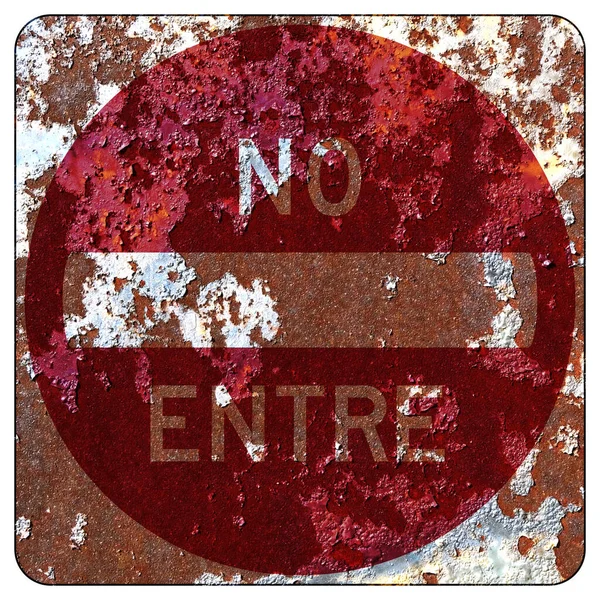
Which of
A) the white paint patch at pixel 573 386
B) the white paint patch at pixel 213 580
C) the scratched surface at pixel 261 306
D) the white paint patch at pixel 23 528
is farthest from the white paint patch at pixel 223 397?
the white paint patch at pixel 573 386

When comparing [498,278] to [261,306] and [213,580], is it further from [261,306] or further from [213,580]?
[213,580]

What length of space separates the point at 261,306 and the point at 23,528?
72 cm

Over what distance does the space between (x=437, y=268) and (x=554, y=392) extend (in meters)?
0.38

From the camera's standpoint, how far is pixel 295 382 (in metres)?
1.11

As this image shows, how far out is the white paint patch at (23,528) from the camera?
44.1 inches

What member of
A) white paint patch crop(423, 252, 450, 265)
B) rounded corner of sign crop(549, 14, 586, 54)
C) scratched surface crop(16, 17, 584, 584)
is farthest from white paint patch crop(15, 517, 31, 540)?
rounded corner of sign crop(549, 14, 586, 54)

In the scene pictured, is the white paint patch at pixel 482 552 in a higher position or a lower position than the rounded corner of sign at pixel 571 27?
lower

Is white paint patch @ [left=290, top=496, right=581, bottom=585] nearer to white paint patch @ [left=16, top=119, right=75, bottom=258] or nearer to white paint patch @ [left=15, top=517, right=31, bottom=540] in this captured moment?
white paint patch @ [left=15, top=517, right=31, bottom=540]

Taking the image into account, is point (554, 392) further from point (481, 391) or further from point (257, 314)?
point (257, 314)

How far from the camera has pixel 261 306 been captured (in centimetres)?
112

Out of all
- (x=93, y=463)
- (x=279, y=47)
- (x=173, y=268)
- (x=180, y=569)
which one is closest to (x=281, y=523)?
(x=180, y=569)

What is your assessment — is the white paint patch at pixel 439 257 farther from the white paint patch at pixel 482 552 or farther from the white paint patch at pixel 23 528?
the white paint patch at pixel 23 528

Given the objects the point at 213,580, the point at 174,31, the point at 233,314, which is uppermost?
the point at 174,31

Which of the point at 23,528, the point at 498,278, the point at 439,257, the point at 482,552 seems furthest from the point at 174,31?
the point at 482,552
